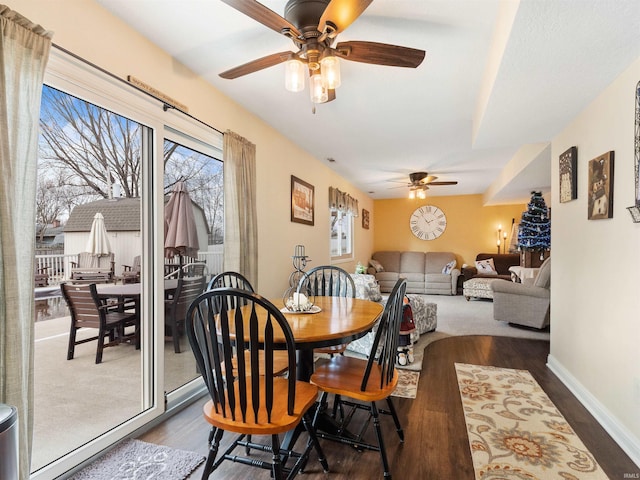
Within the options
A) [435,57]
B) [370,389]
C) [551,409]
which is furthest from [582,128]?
[370,389]

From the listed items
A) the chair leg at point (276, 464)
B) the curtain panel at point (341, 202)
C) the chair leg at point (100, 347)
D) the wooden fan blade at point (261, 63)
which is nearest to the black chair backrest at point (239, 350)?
the chair leg at point (276, 464)

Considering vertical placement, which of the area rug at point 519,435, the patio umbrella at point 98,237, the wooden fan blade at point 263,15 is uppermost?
the wooden fan blade at point 263,15

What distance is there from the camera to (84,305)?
8.50 ft

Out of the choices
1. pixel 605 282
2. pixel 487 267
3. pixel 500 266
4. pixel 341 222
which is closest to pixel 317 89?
pixel 605 282

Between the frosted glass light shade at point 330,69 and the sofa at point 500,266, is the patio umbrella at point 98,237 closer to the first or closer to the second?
the frosted glass light shade at point 330,69

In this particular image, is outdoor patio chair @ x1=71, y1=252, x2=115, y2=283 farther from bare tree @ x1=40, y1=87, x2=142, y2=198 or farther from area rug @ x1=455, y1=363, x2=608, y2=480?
area rug @ x1=455, y1=363, x2=608, y2=480

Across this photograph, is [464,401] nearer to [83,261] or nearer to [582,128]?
[582,128]

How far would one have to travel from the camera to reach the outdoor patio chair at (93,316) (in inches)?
97.4

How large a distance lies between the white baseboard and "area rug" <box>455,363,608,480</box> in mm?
213

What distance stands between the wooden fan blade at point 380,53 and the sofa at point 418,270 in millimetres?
6456

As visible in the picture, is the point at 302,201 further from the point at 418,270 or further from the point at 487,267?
the point at 487,267

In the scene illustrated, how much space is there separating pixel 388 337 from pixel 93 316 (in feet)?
7.79

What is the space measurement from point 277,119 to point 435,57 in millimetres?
1669

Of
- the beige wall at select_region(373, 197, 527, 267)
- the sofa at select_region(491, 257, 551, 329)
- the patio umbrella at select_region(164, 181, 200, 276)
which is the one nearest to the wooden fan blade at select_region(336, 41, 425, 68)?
the patio umbrella at select_region(164, 181, 200, 276)
